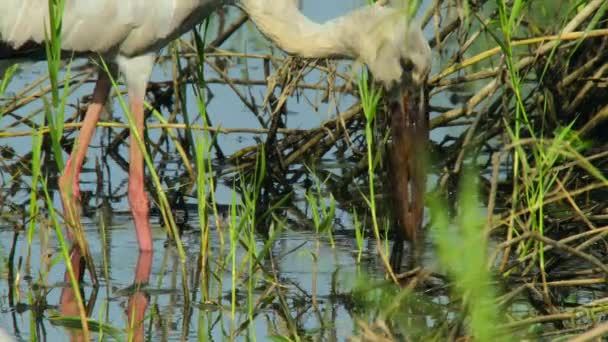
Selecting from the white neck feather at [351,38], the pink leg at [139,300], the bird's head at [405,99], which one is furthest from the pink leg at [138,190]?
the bird's head at [405,99]

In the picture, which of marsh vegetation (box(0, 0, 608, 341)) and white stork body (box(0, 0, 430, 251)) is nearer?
marsh vegetation (box(0, 0, 608, 341))

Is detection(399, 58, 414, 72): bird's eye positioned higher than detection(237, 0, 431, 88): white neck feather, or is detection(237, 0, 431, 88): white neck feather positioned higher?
detection(237, 0, 431, 88): white neck feather

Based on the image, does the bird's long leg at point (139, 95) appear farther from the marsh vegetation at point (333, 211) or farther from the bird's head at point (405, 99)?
the bird's head at point (405, 99)

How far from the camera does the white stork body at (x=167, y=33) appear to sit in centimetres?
620

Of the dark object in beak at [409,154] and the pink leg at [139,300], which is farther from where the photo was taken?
the dark object in beak at [409,154]

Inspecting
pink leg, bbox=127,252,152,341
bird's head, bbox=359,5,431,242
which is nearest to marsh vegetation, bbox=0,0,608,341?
pink leg, bbox=127,252,152,341

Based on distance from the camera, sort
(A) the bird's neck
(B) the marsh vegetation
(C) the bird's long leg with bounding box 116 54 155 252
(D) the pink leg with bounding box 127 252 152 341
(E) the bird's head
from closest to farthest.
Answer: (B) the marsh vegetation, (D) the pink leg with bounding box 127 252 152 341, (E) the bird's head, (A) the bird's neck, (C) the bird's long leg with bounding box 116 54 155 252

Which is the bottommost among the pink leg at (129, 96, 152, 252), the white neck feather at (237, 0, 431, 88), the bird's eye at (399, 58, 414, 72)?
the pink leg at (129, 96, 152, 252)

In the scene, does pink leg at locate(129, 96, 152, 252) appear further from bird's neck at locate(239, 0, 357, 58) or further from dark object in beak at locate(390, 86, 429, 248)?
dark object in beak at locate(390, 86, 429, 248)

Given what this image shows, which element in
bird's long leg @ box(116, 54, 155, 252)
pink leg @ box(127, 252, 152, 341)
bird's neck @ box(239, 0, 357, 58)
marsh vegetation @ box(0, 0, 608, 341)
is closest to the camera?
marsh vegetation @ box(0, 0, 608, 341)

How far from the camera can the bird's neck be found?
20.6ft

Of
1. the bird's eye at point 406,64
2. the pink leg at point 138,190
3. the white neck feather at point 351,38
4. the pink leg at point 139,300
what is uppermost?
the white neck feather at point 351,38

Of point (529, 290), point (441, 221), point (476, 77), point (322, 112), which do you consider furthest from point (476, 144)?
point (441, 221)

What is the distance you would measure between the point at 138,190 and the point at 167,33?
2.47 ft
